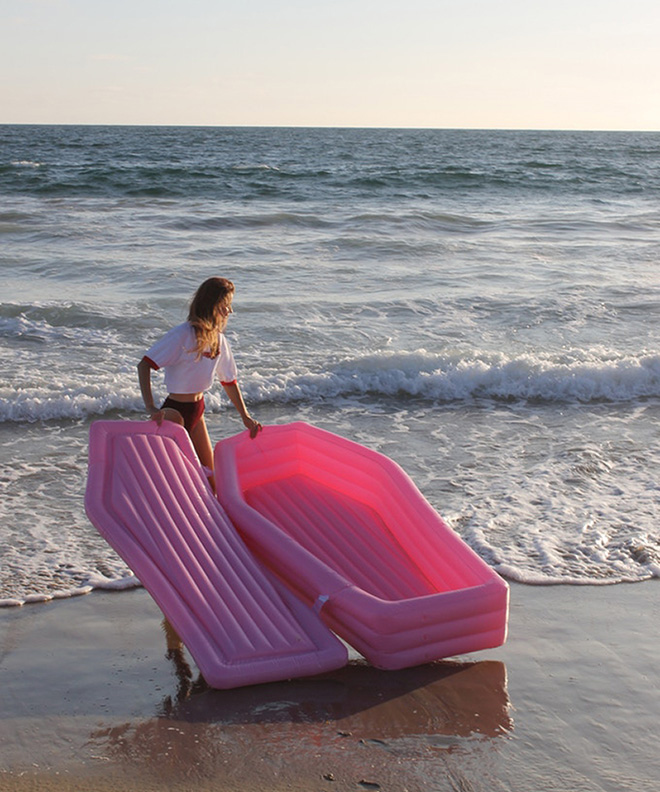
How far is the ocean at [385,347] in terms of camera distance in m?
5.05

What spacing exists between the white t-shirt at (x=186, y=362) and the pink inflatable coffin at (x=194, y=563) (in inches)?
9.1

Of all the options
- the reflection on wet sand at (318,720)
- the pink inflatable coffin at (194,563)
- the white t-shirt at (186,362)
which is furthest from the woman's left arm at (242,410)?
the reflection on wet sand at (318,720)

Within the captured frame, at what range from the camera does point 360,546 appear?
156 inches

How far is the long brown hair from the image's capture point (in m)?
3.96

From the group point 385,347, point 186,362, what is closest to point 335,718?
point 186,362

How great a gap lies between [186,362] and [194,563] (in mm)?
958

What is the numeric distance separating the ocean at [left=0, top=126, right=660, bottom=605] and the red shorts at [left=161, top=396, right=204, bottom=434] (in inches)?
31.3

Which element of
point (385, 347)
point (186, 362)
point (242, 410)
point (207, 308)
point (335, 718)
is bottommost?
point (335, 718)

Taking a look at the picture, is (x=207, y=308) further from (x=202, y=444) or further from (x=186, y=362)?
(x=202, y=444)

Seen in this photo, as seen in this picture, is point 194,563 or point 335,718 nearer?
point 335,718

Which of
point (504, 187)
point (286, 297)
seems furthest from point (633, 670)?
point (504, 187)

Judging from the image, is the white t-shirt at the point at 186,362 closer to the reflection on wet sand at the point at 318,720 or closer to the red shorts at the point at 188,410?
the red shorts at the point at 188,410

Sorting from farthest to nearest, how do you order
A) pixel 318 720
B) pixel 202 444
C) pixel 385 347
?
pixel 385 347 < pixel 202 444 < pixel 318 720

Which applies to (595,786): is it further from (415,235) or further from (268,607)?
(415,235)
